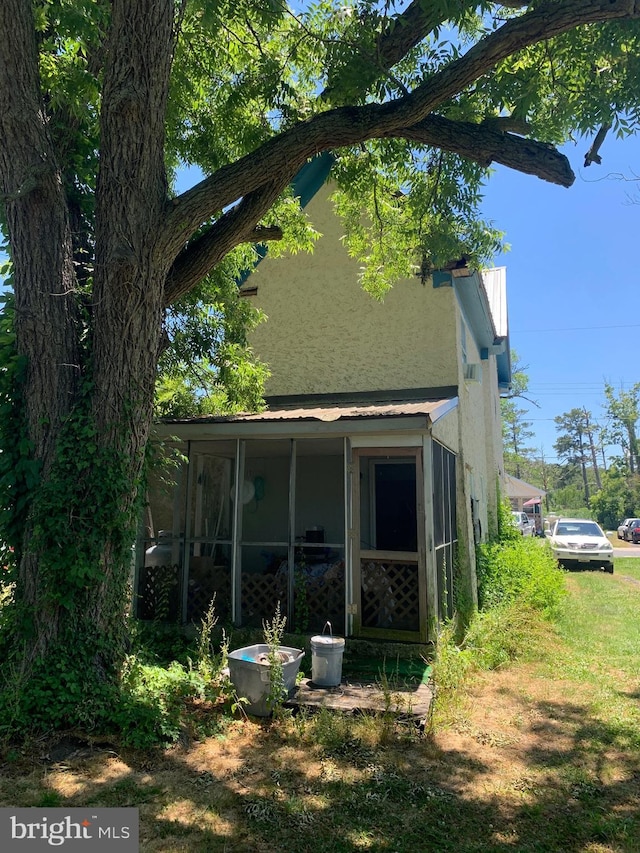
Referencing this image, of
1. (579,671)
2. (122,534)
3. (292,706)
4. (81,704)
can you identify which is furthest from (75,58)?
(579,671)

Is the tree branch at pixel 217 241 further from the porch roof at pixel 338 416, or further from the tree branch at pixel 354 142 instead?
the porch roof at pixel 338 416

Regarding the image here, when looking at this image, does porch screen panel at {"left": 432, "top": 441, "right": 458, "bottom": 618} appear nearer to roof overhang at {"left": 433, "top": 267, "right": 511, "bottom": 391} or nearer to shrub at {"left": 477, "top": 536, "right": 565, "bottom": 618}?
Result: shrub at {"left": 477, "top": 536, "right": 565, "bottom": 618}

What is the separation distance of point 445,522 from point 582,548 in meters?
12.5

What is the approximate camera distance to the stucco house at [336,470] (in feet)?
26.0

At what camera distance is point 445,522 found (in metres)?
9.20

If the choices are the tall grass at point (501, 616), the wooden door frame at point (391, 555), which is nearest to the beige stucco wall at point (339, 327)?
the wooden door frame at point (391, 555)

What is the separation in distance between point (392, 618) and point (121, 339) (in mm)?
5209

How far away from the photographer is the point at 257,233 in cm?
709

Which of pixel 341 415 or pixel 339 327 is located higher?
pixel 339 327

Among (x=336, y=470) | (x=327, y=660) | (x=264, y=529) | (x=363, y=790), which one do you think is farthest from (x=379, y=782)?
(x=264, y=529)

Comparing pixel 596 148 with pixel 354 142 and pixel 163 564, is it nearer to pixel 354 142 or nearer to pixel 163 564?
pixel 354 142

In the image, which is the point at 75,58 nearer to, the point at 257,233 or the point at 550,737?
the point at 257,233

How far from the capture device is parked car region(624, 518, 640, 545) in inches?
1461

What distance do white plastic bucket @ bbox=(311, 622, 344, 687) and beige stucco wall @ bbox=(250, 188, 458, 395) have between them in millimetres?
4959
